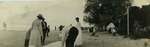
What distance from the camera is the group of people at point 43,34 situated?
3.46m

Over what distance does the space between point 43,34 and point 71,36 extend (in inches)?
11.5

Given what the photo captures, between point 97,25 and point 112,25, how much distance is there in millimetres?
157

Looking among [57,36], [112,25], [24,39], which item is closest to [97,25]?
[112,25]

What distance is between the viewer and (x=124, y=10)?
357 centimetres

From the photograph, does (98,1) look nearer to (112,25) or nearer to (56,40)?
(112,25)

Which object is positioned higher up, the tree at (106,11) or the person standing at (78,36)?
the tree at (106,11)

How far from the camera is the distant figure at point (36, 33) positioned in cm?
345

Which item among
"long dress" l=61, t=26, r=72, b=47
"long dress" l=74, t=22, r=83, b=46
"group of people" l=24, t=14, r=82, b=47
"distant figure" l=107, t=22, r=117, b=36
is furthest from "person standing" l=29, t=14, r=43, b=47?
"distant figure" l=107, t=22, r=117, b=36

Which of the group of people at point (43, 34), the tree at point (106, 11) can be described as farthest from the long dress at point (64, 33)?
the tree at point (106, 11)

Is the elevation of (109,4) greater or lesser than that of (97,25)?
greater

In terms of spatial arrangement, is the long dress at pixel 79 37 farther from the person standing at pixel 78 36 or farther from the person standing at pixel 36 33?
the person standing at pixel 36 33

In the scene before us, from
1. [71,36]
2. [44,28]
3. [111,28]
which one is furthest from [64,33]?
[111,28]

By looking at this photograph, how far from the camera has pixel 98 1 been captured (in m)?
3.59

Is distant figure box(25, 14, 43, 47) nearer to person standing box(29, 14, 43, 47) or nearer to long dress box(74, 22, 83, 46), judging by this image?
person standing box(29, 14, 43, 47)
